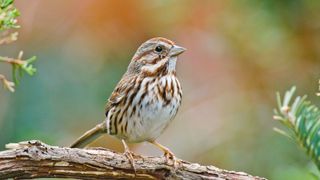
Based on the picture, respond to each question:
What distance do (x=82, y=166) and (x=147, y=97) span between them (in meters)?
0.97

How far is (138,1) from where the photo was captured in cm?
474

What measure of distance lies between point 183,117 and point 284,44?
39.8 inches

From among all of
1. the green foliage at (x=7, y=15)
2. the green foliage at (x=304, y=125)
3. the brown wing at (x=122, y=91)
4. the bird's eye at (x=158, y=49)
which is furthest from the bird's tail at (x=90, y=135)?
the green foliage at (x=304, y=125)

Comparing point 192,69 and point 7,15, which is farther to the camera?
point 192,69

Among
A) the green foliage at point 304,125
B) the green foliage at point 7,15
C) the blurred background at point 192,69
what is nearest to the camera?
the green foliage at point 304,125

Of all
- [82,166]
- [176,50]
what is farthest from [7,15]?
[176,50]

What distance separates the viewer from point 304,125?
62.7 inches

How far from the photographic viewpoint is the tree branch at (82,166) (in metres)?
1.86

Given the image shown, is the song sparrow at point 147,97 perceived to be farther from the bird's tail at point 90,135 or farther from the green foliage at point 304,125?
the green foliage at point 304,125

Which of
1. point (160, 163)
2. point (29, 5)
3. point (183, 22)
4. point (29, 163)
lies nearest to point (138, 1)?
point (183, 22)

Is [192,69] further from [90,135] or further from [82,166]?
[82,166]

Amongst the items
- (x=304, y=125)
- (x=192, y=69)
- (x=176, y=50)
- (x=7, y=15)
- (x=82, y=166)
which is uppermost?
(x=192, y=69)

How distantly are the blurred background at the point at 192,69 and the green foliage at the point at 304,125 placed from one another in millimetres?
1513

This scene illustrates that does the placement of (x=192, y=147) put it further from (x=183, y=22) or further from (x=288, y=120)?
(x=288, y=120)
